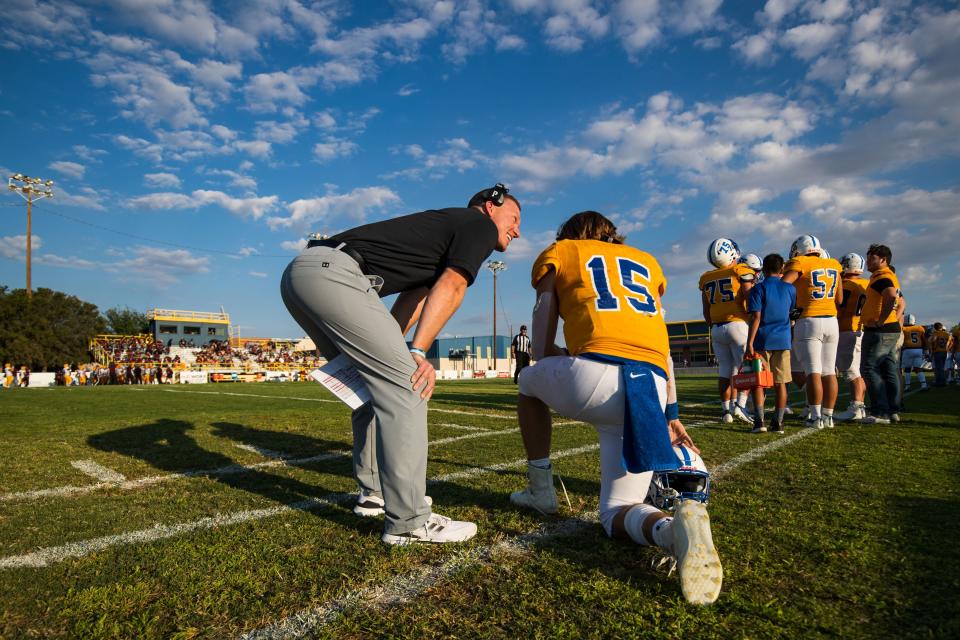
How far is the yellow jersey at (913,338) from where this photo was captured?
645 inches

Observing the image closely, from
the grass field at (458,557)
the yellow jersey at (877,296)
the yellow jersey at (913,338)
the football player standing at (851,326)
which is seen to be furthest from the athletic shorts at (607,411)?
the yellow jersey at (913,338)

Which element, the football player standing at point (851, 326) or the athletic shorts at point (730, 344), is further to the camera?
the football player standing at point (851, 326)

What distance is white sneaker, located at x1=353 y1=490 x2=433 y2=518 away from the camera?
293 centimetres

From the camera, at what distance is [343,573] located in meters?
2.09

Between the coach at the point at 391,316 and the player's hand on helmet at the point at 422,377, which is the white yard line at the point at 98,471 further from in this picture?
the player's hand on helmet at the point at 422,377

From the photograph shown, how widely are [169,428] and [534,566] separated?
5938 mm

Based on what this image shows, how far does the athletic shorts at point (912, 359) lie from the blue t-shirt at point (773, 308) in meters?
Answer: 14.0

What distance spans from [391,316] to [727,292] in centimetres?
613

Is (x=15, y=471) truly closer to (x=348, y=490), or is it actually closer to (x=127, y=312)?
(x=348, y=490)

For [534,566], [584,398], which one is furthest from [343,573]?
[584,398]

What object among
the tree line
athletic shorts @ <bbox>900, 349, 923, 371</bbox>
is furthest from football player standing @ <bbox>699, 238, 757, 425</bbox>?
the tree line

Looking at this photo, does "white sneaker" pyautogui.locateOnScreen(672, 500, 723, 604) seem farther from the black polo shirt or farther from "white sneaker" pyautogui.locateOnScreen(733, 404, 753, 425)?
"white sneaker" pyautogui.locateOnScreen(733, 404, 753, 425)

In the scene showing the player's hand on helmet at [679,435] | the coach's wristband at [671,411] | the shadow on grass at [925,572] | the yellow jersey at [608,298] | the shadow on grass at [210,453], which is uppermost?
the yellow jersey at [608,298]

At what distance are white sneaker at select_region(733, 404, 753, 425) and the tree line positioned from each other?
148 feet
